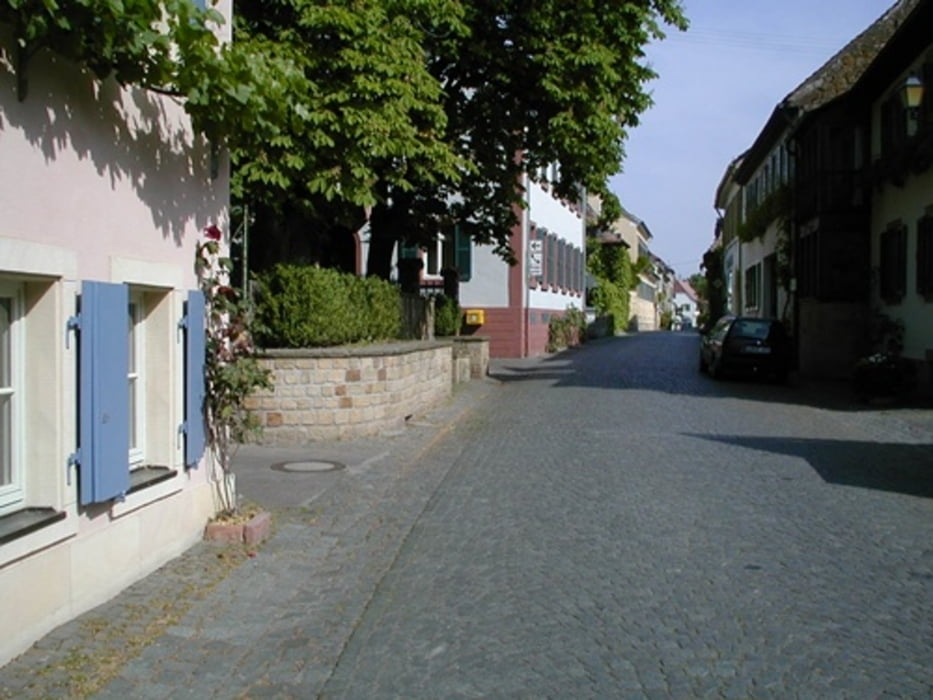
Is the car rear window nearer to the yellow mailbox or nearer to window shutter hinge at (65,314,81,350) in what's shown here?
the yellow mailbox

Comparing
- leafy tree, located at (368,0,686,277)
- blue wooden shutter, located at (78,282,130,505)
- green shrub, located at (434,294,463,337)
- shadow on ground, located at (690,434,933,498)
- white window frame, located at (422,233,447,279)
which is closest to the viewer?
blue wooden shutter, located at (78,282,130,505)

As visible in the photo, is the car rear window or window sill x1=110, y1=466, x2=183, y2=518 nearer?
window sill x1=110, y1=466, x2=183, y2=518

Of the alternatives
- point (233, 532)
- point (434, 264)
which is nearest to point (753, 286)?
point (434, 264)

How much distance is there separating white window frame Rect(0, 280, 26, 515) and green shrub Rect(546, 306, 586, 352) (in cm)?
3192

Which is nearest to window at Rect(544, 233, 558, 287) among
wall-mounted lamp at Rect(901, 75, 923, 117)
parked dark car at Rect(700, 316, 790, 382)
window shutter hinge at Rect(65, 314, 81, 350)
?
parked dark car at Rect(700, 316, 790, 382)

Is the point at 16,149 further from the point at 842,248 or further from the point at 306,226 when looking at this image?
the point at 842,248

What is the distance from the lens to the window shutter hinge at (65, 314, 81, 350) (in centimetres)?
575

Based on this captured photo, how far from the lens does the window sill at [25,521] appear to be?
5.21 m

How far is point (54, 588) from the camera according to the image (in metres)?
5.62

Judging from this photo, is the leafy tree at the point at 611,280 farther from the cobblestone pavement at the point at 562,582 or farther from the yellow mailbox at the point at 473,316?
the cobblestone pavement at the point at 562,582

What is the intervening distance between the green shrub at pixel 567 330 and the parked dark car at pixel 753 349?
12.7 metres

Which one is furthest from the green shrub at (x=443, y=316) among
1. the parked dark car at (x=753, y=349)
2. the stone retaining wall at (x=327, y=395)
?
the stone retaining wall at (x=327, y=395)

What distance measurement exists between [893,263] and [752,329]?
3268 millimetres

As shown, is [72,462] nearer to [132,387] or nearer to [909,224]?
[132,387]
